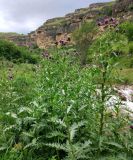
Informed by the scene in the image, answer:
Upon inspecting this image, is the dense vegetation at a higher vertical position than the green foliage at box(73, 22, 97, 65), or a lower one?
higher

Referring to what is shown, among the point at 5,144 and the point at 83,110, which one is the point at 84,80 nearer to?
the point at 83,110

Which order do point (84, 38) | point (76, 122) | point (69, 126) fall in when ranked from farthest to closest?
point (84, 38), point (76, 122), point (69, 126)

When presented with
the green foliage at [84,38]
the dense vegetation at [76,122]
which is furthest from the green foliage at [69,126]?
the green foliage at [84,38]

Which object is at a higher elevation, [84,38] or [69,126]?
[69,126]

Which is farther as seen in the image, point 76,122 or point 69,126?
point 76,122

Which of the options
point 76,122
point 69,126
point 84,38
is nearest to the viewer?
point 69,126

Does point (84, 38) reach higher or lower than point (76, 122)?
lower

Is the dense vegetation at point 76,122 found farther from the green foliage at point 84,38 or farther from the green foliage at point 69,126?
the green foliage at point 84,38

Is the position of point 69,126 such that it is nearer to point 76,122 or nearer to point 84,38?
point 76,122

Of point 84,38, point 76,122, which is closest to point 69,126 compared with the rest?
point 76,122

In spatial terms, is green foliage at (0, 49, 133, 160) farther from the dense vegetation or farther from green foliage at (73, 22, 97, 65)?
green foliage at (73, 22, 97, 65)

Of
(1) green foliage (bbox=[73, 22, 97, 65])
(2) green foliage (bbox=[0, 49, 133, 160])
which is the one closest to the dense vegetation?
(2) green foliage (bbox=[0, 49, 133, 160])

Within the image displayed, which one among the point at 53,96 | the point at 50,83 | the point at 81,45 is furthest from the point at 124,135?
the point at 81,45

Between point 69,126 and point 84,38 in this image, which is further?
point 84,38
